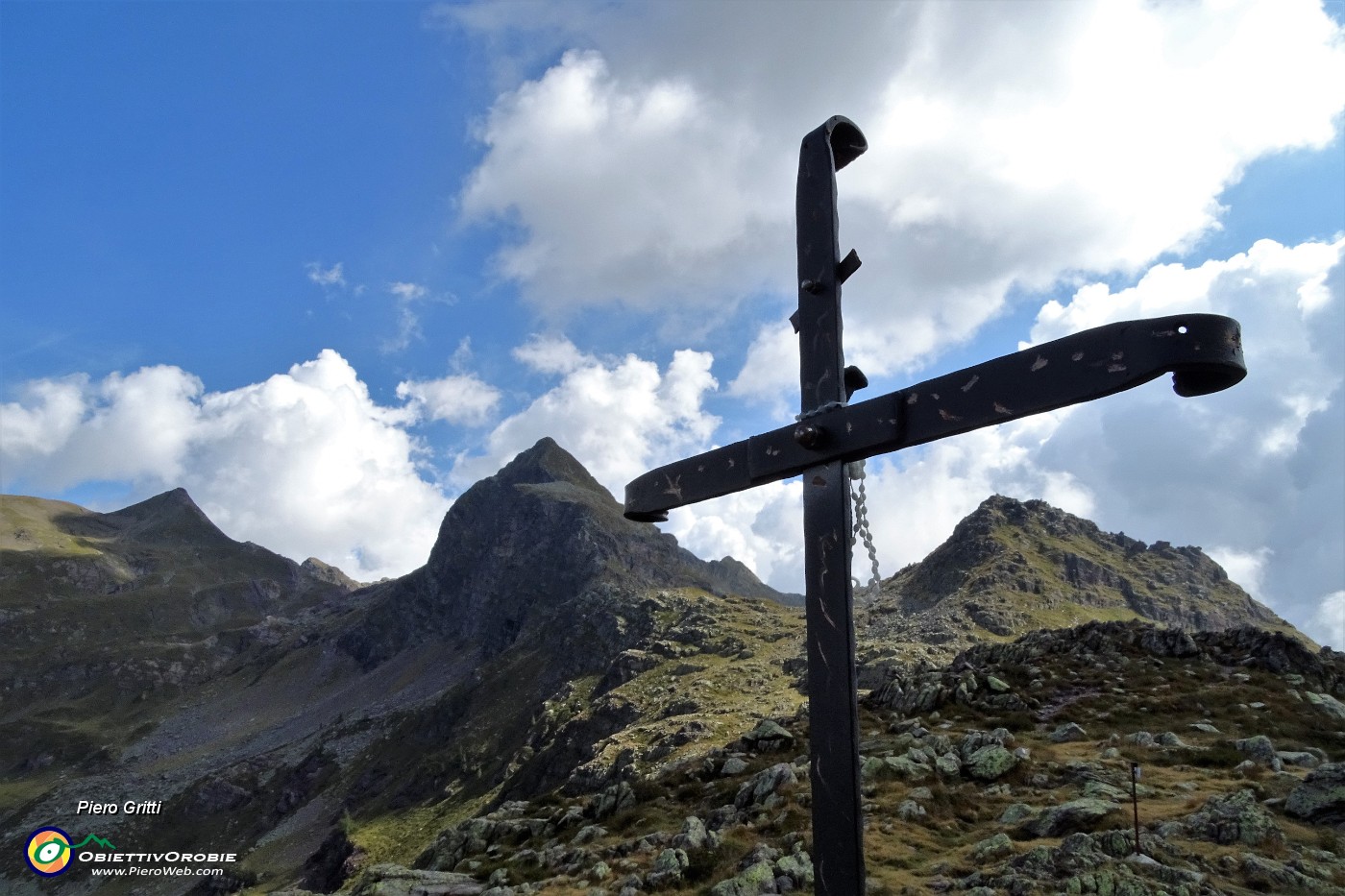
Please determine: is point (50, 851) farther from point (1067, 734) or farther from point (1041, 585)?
point (1041, 585)

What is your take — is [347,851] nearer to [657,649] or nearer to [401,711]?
[657,649]

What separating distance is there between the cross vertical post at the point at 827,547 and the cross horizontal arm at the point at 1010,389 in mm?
153

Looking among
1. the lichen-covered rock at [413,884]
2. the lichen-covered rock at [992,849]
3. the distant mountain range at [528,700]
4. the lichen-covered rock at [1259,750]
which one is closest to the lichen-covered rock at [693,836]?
the distant mountain range at [528,700]

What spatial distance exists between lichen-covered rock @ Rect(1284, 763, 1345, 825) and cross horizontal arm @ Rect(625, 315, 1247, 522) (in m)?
13.1

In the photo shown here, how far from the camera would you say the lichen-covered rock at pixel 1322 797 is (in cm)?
1215

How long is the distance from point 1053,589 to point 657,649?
6257 centimetres

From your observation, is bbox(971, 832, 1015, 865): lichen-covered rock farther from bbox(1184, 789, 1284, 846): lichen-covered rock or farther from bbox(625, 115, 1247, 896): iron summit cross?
bbox(625, 115, 1247, 896): iron summit cross

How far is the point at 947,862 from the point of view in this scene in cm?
1202

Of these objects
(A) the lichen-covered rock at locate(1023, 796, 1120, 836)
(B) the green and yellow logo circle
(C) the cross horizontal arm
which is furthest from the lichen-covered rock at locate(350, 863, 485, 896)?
(B) the green and yellow logo circle

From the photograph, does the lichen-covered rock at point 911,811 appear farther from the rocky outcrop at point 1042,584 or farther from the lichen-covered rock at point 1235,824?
the rocky outcrop at point 1042,584

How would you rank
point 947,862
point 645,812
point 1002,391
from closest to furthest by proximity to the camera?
point 1002,391 → point 947,862 → point 645,812

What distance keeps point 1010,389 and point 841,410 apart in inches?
39.0

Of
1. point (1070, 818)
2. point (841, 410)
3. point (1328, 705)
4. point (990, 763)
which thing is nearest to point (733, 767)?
point (990, 763)

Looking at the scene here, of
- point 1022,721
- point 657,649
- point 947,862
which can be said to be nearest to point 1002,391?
point 947,862
